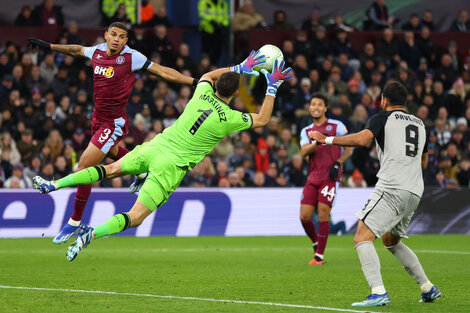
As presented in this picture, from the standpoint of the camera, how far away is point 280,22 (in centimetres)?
2544

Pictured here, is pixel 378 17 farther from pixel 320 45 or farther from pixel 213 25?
pixel 213 25

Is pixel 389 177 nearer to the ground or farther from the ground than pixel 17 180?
farther from the ground

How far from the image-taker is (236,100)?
22.5 m

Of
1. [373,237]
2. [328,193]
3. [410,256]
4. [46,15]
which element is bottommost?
[328,193]

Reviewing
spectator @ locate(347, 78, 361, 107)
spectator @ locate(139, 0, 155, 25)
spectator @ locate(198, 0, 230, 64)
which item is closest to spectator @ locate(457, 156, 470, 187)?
spectator @ locate(347, 78, 361, 107)

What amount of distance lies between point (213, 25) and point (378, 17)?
5.25 meters

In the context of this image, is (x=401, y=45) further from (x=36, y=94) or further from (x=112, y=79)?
(x=112, y=79)

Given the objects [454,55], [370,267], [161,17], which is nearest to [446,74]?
[454,55]

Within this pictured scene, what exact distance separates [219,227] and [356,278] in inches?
327

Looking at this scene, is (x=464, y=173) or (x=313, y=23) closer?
(x=464, y=173)

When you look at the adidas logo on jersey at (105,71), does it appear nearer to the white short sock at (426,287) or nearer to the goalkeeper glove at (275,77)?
the goalkeeper glove at (275,77)

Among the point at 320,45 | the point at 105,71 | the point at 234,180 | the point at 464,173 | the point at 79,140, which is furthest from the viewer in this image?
the point at 320,45

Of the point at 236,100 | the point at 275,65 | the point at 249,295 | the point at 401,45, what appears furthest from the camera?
the point at 401,45

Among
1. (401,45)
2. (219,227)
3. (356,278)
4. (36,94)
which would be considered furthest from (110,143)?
(401,45)
